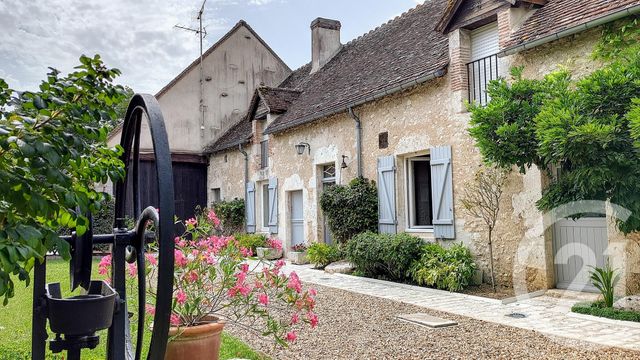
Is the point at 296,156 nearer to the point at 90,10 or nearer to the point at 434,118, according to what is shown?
the point at 434,118

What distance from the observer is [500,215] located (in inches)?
302

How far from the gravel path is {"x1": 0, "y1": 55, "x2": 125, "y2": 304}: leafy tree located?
319 centimetres

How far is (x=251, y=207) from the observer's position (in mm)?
15398

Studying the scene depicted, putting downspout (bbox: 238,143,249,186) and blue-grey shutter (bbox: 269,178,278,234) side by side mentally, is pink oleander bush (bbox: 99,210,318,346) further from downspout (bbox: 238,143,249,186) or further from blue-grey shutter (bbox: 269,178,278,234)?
downspout (bbox: 238,143,249,186)

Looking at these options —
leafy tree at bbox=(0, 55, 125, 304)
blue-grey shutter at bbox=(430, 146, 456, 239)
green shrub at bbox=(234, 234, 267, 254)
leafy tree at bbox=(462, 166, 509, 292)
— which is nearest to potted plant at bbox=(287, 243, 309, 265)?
green shrub at bbox=(234, 234, 267, 254)

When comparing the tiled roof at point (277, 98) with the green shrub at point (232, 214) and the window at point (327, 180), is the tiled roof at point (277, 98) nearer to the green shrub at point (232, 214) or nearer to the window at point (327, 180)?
the window at point (327, 180)

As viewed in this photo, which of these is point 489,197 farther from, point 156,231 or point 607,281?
point 156,231

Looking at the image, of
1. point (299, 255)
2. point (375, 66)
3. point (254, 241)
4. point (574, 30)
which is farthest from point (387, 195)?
point (254, 241)

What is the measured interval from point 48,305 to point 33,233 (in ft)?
1.66

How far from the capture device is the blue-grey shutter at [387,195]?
381 inches

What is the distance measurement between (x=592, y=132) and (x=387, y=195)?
5.21 metres

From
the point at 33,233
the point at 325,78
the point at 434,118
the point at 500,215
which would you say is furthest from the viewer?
the point at 325,78

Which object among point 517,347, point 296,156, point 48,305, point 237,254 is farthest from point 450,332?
point 296,156

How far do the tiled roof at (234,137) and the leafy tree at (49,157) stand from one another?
13.7 m
